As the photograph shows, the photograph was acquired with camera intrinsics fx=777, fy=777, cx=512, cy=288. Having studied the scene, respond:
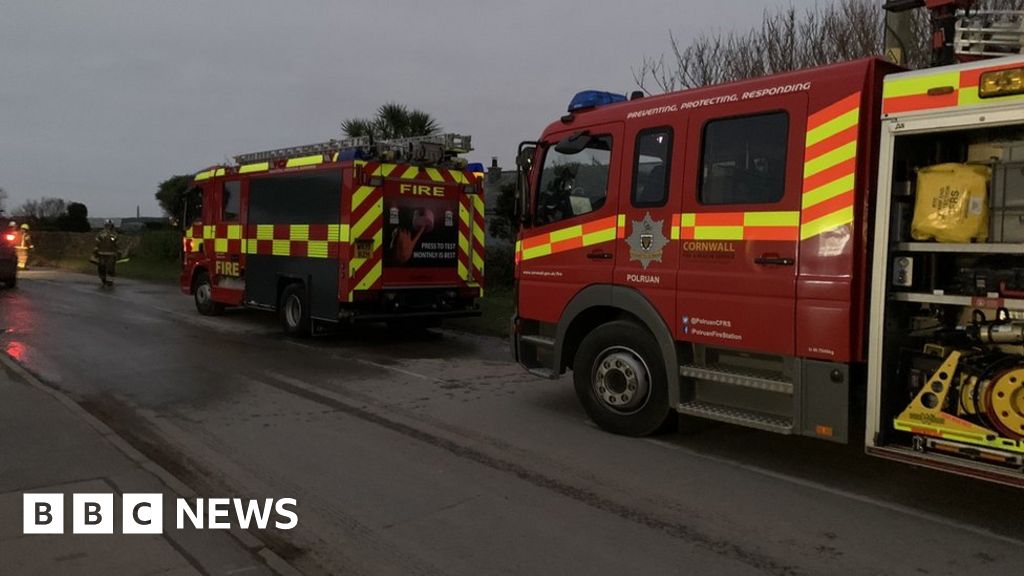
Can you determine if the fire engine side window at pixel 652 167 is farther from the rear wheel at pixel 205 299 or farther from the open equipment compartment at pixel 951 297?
the rear wheel at pixel 205 299

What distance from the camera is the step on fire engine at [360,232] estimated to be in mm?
11133

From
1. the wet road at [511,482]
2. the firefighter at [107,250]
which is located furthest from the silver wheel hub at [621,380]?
the firefighter at [107,250]

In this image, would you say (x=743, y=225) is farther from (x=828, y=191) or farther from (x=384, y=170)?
(x=384, y=170)

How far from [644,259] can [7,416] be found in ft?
17.9

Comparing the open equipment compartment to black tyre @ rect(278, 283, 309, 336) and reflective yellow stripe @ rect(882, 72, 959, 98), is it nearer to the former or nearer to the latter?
reflective yellow stripe @ rect(882, 72, 959, 98)

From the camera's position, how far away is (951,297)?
4.52m

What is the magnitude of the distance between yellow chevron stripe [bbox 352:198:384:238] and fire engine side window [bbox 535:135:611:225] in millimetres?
4539

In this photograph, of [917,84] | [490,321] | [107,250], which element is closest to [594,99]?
[917,84]

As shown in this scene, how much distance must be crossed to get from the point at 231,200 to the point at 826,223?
37.6ft

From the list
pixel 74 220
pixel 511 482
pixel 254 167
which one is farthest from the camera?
pixel 74 220

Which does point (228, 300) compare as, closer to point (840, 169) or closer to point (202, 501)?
point (202, 501)

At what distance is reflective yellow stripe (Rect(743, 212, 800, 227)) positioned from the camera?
5176mm

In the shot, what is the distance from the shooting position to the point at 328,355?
34.4 feet

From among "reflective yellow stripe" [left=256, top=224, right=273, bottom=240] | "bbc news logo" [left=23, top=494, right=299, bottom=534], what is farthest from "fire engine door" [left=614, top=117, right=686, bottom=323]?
"reflective yellow stripe" [left=256, top=224, right=273, bottom=240]
